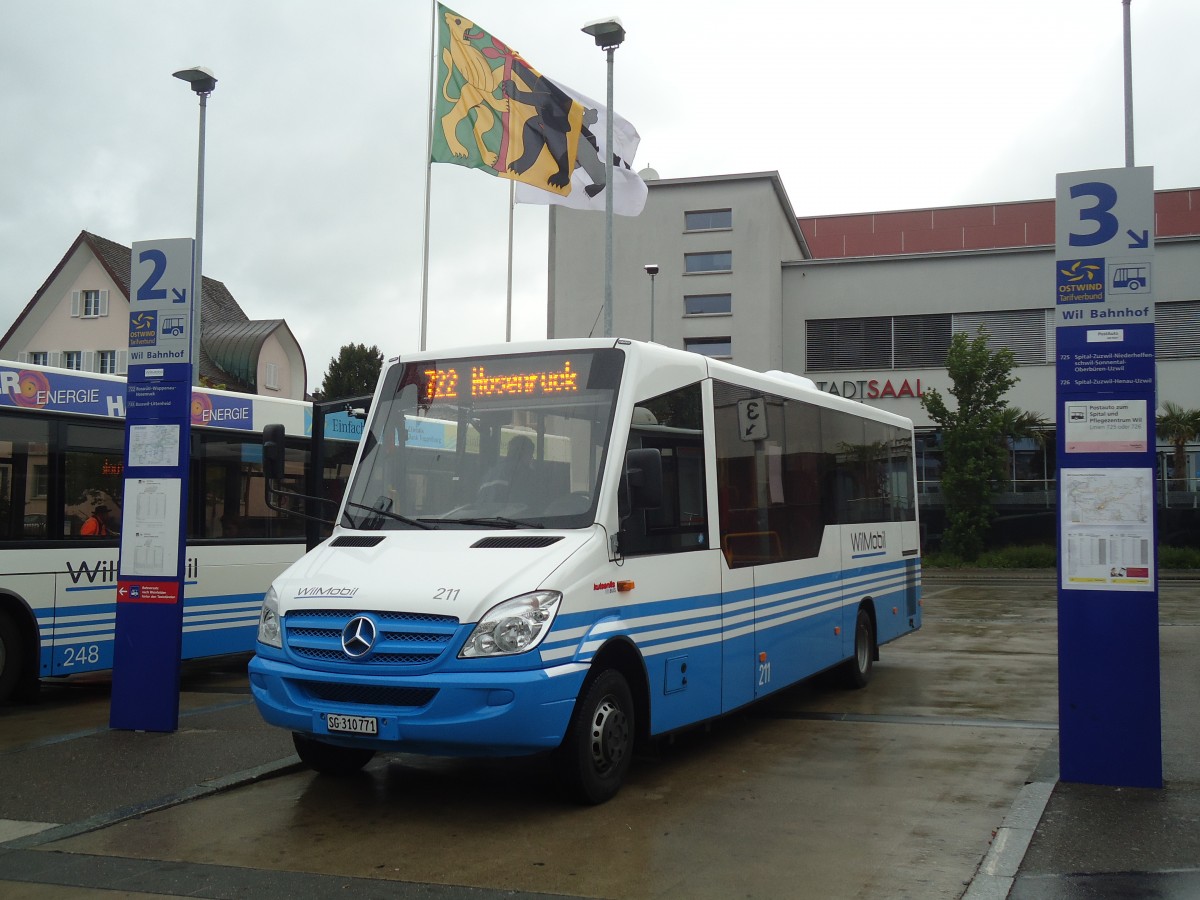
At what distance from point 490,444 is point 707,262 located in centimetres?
4291

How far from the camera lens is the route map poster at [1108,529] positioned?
7371 mm

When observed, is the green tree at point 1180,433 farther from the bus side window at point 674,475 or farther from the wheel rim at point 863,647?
the bus side window at point 674,475

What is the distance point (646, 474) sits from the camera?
7.46m

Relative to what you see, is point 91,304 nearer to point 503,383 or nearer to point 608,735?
point 503,383

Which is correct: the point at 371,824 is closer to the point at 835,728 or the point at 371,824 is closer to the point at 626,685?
the point at 626,685

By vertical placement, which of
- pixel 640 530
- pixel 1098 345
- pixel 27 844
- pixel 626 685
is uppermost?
pixel 1098 345

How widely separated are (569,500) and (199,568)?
640cm

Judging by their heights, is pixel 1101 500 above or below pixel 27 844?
above

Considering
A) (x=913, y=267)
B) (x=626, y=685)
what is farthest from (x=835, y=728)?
(x=913, y=267)

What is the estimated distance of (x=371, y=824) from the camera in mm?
6914

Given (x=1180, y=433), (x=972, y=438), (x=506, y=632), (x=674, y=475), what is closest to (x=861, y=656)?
(x=674, y=475)

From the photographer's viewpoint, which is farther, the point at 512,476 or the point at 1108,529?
the point at 512,476

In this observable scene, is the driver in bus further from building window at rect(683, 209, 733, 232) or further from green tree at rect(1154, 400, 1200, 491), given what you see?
building window at rect(683, 209, 733, 232)

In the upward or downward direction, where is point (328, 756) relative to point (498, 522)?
downward
